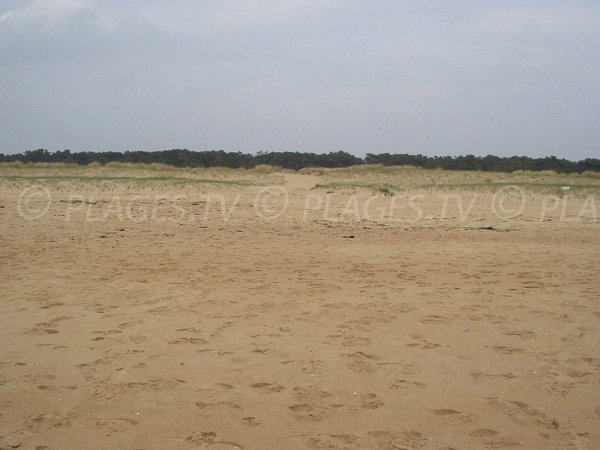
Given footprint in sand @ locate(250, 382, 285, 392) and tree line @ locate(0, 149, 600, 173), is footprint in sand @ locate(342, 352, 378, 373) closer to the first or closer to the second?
footprint in sand @ locate(250, 382, 285, 392)

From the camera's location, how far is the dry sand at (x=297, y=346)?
3.20 metres

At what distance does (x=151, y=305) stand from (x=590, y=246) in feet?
26.0

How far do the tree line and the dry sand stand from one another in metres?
40.4

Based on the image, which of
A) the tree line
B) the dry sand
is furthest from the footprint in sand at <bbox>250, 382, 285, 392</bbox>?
the tree line

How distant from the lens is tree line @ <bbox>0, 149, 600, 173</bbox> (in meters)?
47.3

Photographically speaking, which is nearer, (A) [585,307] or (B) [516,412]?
(B) [516,412]

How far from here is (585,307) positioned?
5.64m

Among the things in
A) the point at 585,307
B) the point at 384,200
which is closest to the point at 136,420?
the point at 585,307

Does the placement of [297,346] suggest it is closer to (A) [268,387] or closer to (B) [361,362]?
(B) [361,362]

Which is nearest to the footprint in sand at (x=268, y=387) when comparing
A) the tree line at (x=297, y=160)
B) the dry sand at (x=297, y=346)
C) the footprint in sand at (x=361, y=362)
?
the dry sand at (x=297, y=346)

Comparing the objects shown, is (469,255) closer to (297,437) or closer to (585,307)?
(585,307)

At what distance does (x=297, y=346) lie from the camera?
4.48 meters

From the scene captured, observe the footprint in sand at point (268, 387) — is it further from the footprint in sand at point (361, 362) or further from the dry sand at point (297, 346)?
the footprint in sand at point (361, 362)

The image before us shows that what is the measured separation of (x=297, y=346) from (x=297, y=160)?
179 feet
